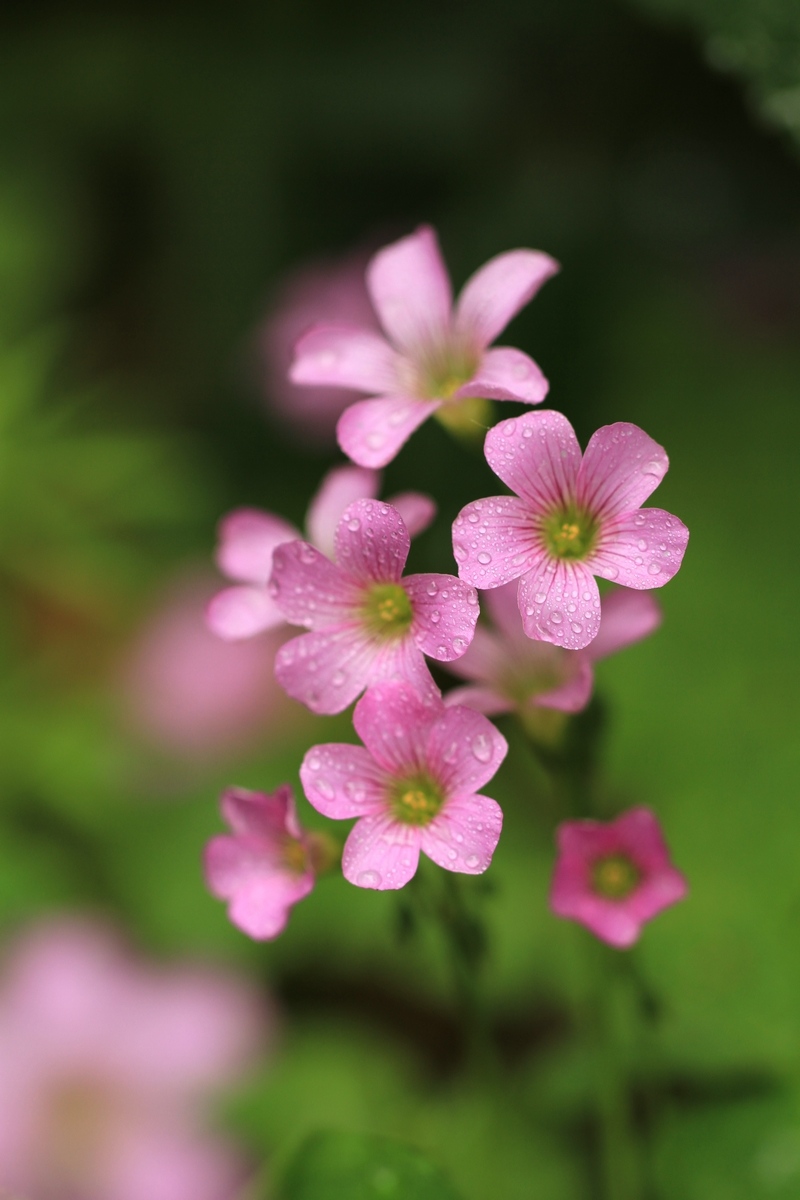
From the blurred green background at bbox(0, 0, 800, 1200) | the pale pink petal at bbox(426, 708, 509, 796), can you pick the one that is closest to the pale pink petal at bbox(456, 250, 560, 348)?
the pale pink petal at bbox(426, 708, 509, 796)

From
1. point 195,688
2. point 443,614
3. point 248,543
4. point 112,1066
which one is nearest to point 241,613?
point 248,543

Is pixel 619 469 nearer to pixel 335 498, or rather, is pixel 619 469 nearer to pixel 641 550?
pixel 641 550

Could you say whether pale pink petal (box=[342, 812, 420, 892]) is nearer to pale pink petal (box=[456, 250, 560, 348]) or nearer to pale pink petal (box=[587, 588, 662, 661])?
pale pink petal (box=[587, 588, 662, 661])

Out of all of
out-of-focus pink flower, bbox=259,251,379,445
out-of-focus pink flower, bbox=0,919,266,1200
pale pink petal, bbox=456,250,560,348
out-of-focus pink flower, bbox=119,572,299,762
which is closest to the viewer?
pale pink petal, bbox=456,250,560,348

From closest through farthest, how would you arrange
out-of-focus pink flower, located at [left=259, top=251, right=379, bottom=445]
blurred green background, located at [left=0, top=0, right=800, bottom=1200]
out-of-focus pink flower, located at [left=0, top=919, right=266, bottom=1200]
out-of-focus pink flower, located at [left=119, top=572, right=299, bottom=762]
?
blurred green background, located at [left=0, top=0, right=800, bottom=1200]
out-of-focus pink flower, located at [left=0, top=919, right=266, bottom=1200]
out-of-focus pink flower, located at [left=119, top=572, right=299, bottom=762]
out-of-focus pink flower, located at [left=259, top=251, right=379, bottom=445]

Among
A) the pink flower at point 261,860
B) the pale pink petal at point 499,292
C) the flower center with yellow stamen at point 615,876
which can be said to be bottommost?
the pink flower at point 261,860

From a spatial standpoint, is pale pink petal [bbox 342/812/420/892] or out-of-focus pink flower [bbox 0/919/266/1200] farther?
out-of-focus pink flower [bbox 0/919/266/1200]

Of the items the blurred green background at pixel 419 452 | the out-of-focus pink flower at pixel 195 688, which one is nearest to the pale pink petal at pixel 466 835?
the blurred green background at pixel 419 452

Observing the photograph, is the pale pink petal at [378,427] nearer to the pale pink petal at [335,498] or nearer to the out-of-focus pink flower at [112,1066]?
the pale pink petal at [335,498]

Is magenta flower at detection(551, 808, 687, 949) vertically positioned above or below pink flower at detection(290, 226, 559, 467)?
below
